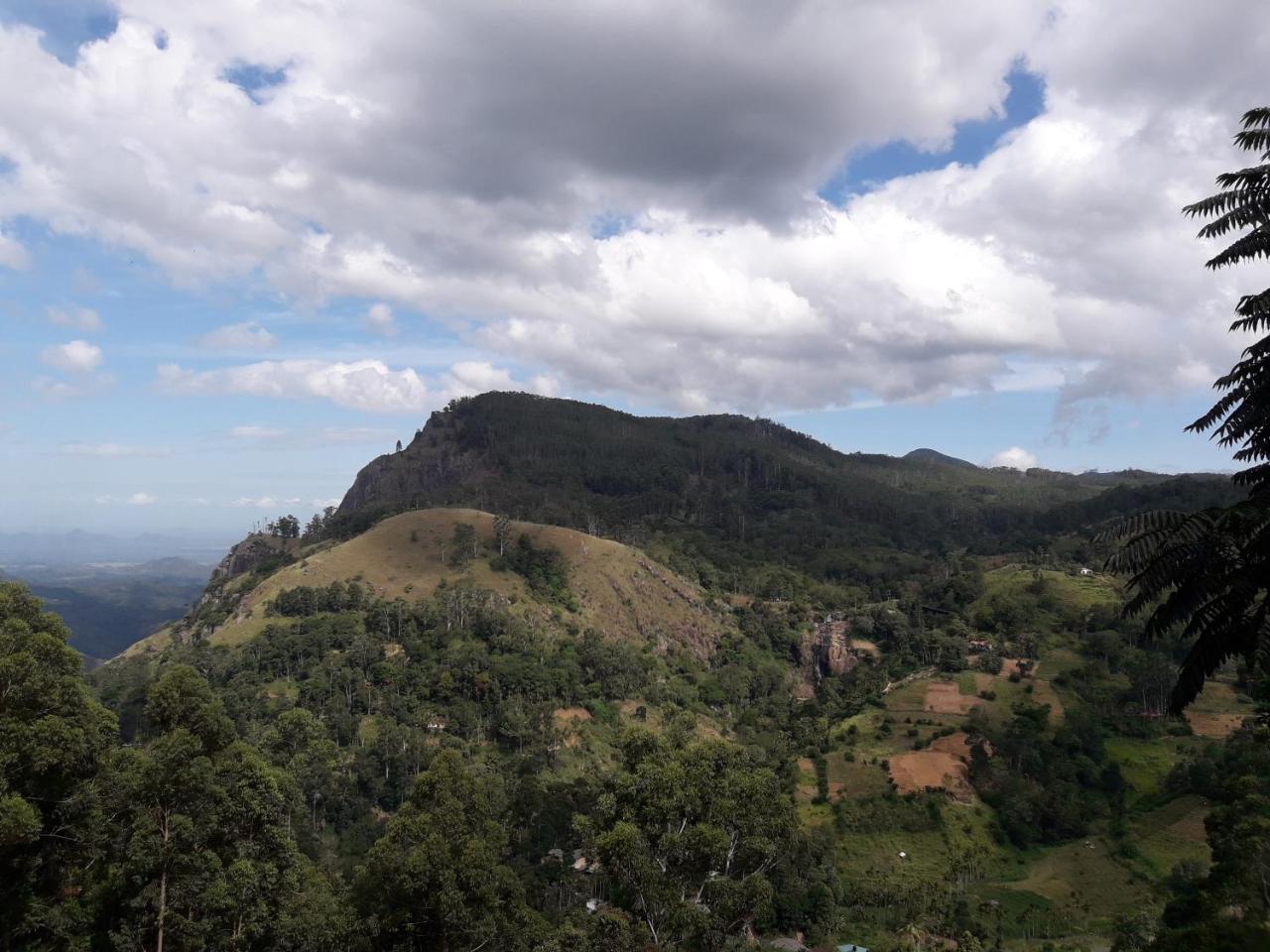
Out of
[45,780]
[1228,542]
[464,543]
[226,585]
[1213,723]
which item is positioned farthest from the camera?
[226,585]

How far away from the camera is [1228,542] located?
26.9 feet

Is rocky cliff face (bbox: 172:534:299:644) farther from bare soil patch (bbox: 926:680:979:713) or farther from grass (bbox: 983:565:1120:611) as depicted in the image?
grass (bbox: 983:565:1120:611)

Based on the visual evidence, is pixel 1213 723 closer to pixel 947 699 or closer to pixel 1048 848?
pixel 947 699

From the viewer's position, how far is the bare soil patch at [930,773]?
63.6 meters

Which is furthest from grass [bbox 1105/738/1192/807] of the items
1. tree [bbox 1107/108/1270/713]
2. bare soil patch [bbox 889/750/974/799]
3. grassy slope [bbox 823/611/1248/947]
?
tree [bbox 1107/108/1270/713]

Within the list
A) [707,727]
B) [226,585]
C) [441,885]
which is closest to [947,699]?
[707,727]

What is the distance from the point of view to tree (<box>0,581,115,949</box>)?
17141 mm

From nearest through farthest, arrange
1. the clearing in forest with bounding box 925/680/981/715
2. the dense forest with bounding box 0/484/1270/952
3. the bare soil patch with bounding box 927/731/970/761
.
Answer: the dense forest with bounding box 0/484/1270/952, the bare soil patch with bounding box 927/731/970/761, the clearing in forest with bounding box 925/680/981/715

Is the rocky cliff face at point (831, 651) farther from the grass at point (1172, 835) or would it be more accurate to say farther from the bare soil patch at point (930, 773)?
the grass at point (1172, 835)

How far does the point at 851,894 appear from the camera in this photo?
49781 millimetres

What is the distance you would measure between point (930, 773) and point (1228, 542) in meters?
64.8

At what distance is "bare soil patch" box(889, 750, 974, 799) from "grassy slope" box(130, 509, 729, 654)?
44079mm

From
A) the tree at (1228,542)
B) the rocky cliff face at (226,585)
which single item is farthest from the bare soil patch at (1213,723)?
the rocky cliff face at (226,585)

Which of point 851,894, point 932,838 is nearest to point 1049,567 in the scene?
point 932,838
